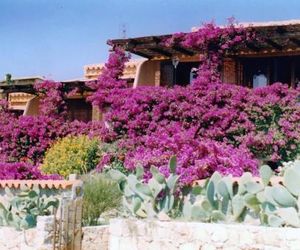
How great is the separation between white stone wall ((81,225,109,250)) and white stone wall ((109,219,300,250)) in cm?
82

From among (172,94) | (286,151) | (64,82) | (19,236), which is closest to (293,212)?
(19,236)

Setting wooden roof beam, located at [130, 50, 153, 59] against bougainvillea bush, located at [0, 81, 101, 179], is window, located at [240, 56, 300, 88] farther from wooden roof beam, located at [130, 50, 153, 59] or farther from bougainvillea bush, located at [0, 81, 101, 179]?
bougainvillea bush, located at [0, 81, 101, 179]

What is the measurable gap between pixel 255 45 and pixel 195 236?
445 inches

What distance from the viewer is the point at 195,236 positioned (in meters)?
10.4

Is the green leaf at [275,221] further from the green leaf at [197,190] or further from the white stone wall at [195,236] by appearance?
the green leaf at [197,190]

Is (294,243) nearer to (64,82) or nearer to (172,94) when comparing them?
(172,94)

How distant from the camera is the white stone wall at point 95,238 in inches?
492

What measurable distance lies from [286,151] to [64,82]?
11.0 m

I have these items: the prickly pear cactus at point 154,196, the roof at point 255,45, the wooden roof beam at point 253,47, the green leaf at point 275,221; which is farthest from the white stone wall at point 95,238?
the wooden roof beam at point 253,47

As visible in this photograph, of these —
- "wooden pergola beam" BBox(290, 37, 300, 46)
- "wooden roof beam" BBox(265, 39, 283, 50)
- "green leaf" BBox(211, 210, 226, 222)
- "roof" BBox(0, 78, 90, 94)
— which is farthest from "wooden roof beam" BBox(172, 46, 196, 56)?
"green leaf" BBox(211, 210, 226, 222)

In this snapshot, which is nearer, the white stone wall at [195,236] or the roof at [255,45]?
the white stone wall at [195,236]

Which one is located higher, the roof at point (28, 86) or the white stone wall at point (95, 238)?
the roof at point (28, 86)

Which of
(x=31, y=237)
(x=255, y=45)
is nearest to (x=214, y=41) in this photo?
(x=255, y=45)

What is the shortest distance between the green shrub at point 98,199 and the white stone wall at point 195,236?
4.81ft
